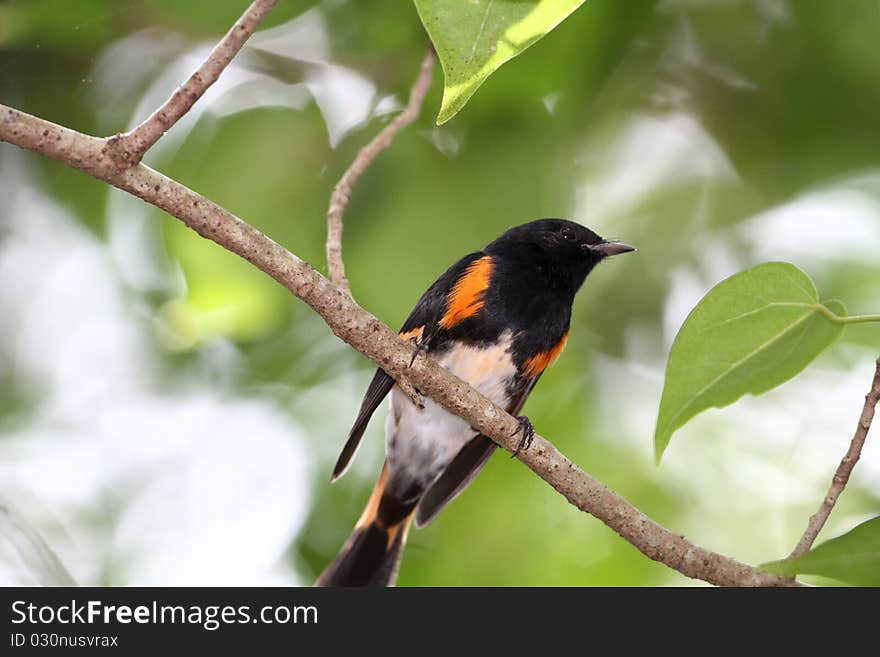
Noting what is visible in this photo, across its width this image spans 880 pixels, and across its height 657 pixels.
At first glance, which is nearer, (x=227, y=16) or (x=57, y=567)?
(x=227, y=16)

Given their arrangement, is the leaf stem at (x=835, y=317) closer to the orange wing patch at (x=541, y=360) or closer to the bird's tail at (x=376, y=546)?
the orange wing patch at (x=541, y=360)

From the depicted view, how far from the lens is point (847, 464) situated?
6.40ft

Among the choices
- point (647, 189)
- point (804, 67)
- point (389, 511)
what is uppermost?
point (647, 189)

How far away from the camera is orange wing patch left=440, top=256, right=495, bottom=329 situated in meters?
3.05

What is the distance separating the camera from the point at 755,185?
4012mm

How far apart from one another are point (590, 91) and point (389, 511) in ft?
5.61

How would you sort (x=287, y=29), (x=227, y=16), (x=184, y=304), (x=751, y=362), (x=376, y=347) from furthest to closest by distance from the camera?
(x=287, y=29), (x=184, y=304), (x=227, y=16), (x=376, y=347), (x=751, y=362)

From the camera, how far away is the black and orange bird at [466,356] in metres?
3.09

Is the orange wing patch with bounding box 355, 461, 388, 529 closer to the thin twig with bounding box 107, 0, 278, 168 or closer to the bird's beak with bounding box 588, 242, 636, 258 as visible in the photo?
the bird's beak with bounding box 588, 242, 636, 258

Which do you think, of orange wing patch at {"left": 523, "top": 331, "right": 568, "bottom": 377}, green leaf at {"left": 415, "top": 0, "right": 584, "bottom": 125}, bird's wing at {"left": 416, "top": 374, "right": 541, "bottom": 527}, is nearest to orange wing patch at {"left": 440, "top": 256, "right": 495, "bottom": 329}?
orange wing patch at {"left": 523, "top": 331, "right": 568, "bottom": 377}

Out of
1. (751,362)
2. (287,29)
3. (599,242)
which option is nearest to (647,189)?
A: (599,242)

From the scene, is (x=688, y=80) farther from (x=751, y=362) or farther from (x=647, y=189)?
(x=751, y=362)

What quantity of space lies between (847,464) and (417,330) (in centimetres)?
146

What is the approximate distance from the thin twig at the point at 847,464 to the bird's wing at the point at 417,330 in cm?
125
